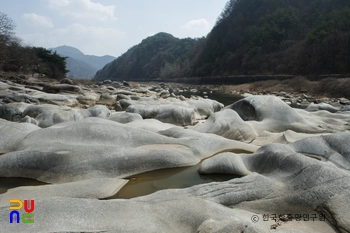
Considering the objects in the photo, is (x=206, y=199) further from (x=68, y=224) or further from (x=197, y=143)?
(x=197, y=143)

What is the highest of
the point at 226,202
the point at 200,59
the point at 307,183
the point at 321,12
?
the point at 321,12

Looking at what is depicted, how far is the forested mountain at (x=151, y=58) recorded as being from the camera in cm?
9194

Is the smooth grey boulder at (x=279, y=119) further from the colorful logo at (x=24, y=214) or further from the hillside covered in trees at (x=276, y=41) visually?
the hillside covered in trees at (x=276, y=41)

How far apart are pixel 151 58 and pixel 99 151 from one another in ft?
330

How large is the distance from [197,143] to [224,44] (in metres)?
55.5

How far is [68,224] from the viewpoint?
7.09 ft

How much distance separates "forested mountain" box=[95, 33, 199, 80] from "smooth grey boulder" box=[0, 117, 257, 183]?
7551 cm

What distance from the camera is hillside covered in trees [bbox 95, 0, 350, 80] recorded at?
30.4 m

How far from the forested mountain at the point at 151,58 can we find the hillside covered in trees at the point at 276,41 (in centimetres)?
1351

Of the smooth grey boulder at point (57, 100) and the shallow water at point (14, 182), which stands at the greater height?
the smooth grey boulder at point (57, 100)

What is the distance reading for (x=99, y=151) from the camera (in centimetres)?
416

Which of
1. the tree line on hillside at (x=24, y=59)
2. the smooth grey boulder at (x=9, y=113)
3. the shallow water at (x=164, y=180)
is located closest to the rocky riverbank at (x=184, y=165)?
the shallow water at (x=164, y=180)

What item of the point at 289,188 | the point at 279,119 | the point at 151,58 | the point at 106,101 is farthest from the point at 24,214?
the point at 151,58

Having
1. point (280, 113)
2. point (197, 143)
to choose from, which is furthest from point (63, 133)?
point (280, 113)
